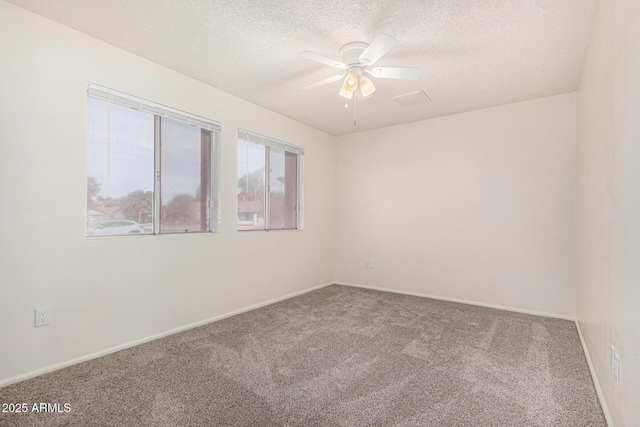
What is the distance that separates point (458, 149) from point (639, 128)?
296 cm

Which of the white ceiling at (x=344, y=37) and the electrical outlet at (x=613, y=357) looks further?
the white ceiling at (x=344, y=37)

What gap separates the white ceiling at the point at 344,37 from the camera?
2.08m

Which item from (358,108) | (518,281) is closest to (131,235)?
(358,108)

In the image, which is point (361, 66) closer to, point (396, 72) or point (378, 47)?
point (396, 72)

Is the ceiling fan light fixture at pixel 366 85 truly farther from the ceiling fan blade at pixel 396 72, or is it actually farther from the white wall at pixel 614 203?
the white wall at pixel 614 203

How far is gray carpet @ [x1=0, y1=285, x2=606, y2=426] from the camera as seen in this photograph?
1713 mm

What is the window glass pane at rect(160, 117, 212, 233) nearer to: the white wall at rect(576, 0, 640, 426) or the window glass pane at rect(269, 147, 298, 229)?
the window glass pane at rect(269, 147, 298, 229)

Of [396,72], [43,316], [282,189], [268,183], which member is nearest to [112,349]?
[43,316]

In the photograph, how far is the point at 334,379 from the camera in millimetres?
2109

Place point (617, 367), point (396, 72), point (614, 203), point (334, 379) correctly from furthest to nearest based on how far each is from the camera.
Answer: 1. point (396, 72)
2. point (334, 379)
3. point (614, 203)
4. point (617, 367)

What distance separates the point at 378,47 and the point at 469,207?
8.83 ft

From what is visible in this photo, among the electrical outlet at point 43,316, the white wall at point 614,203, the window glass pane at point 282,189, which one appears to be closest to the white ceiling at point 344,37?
the white wall at point 614,203

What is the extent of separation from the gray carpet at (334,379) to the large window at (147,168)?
3.65 feet

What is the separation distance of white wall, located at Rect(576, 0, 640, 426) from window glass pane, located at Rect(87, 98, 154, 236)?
334 centimetres
